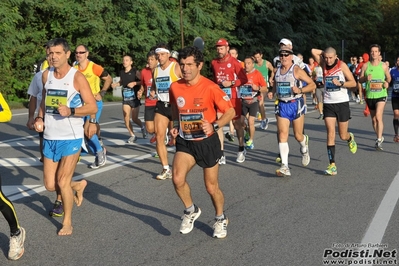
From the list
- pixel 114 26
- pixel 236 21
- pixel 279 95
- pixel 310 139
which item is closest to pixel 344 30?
pixel 236 21

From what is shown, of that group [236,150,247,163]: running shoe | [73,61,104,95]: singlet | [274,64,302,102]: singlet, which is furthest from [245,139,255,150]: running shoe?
[73,61,104,95]: singlet

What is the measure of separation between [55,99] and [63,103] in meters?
0.09

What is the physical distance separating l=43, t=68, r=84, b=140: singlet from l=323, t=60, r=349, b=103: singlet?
15.7 feet

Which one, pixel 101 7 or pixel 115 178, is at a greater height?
pixel 101 7

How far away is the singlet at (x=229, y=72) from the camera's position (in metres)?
11.4

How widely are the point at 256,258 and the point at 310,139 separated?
9172 mm

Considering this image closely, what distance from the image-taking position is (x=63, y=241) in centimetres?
643

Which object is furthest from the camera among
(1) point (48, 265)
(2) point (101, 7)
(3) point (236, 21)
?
(3) point (236, 21)

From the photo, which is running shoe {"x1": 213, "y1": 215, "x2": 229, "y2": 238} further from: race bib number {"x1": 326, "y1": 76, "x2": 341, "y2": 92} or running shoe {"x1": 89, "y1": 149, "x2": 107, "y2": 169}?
running shoe {"x1": 89, "y1": 149, "x2": 107, "y2": 169}

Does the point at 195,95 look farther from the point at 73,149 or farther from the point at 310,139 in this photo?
the point at 310,139

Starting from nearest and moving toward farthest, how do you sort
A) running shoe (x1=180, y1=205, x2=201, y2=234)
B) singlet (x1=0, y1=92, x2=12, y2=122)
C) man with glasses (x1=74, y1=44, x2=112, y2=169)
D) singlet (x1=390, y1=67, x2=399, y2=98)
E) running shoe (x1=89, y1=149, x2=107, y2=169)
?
singlet (x1=0, y1=92, x2=12, y2=122), running shoe (x1=180, y1=205, x2=201, y2=234), man with glasses (x1=74, y1=44, x2=112, y2=169), running shoe (x1=89, y1=149, x2=107, y2=169), singlet (x1=390, y1=67, x2=399, y2=98)

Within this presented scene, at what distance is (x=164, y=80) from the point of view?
10461 mm

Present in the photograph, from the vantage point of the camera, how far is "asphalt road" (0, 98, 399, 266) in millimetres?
5956

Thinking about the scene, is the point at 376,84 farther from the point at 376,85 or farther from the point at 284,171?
the point at 284,171
